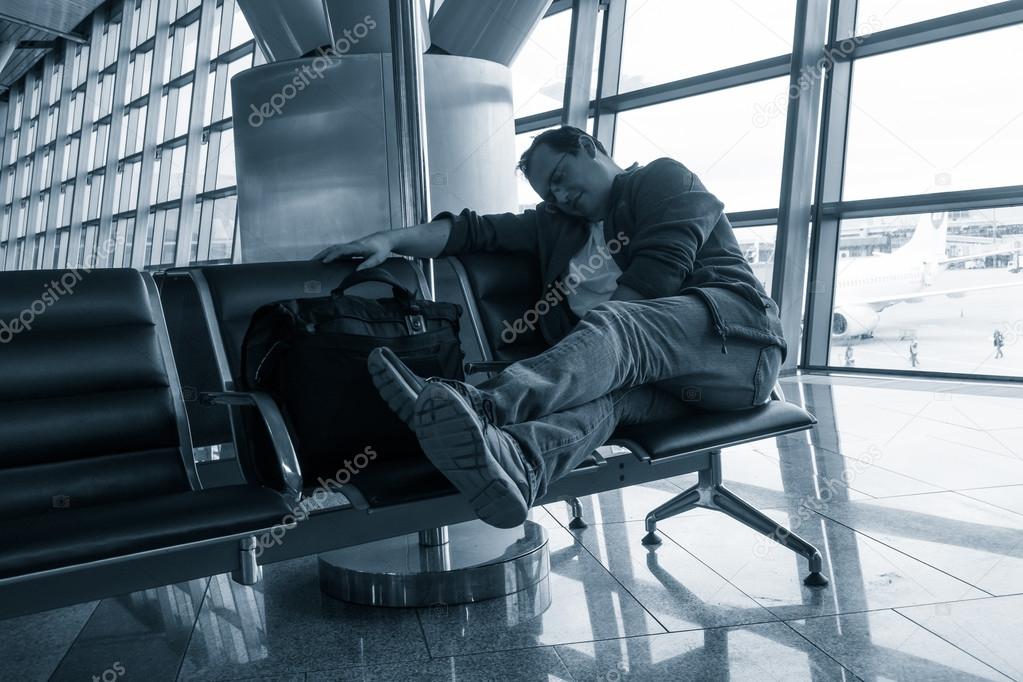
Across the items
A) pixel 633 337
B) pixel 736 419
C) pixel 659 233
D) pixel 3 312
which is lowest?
pixel 736 419

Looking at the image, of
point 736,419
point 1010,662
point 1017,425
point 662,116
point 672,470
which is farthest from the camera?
point 662,116

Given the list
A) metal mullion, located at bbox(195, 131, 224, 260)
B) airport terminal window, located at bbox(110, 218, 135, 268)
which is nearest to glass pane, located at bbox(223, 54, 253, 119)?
metal mullion, located at bbox(195, 131, 224, 260)

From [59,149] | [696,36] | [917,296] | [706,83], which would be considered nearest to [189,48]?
[59,149]

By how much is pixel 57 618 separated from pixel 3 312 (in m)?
0.75

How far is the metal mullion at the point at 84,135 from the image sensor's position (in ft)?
53.3

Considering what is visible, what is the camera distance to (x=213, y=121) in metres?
11.0

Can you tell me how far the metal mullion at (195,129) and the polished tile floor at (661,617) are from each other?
9.53 metres

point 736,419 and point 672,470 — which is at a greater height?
point 736,419

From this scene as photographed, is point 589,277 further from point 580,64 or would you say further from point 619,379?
point 580,64

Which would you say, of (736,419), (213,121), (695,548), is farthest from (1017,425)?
(213,121)

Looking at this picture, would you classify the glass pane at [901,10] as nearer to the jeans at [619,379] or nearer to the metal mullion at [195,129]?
the jeans at [619,379]

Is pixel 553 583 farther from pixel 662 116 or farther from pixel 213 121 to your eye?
pixel 213 121

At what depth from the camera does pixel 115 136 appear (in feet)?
48.3

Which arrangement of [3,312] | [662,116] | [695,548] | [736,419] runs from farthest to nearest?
[662,116] < [695,548] < [736,419] < [3,312]
